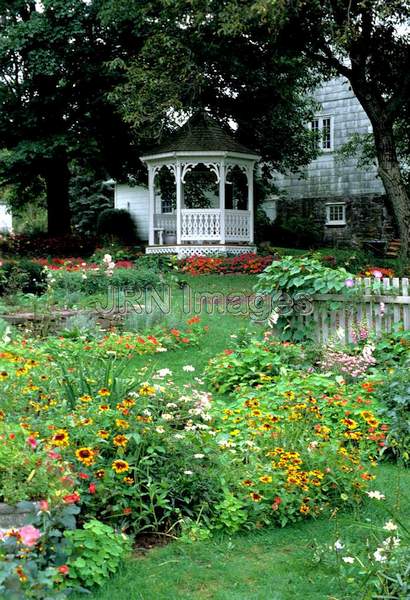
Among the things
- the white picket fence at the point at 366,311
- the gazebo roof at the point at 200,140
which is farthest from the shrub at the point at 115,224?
the white picket fence at the point at 366,311

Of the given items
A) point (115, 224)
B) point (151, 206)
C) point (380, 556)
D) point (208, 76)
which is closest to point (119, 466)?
point (380, 556)

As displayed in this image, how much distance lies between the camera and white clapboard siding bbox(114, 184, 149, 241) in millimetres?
35000

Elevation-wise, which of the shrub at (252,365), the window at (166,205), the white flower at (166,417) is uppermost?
the window at (166,205)

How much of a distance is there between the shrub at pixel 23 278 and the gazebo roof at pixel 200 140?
9.27 metres

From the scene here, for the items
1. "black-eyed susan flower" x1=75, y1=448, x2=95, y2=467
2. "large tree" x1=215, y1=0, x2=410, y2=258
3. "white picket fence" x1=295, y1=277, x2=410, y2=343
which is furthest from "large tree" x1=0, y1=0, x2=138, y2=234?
"black-eyed susan flower" x1=75, y1=448, x2=95, y2=467

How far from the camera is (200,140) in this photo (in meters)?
21.7

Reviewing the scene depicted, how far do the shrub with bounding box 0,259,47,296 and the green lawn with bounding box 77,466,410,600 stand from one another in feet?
27.7

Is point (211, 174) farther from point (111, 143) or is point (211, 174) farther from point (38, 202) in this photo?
point (38, 202)

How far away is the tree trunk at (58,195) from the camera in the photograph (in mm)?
→ 25391

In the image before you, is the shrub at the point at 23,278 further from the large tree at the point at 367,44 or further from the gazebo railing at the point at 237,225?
the gazebo railing at the point at 237,225

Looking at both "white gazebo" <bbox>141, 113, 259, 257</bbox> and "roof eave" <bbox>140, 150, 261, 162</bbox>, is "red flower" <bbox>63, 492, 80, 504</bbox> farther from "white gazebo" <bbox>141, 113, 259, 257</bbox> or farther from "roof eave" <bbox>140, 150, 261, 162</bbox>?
"roof eave" <bbox>140, 150, 261, 162</bbox>

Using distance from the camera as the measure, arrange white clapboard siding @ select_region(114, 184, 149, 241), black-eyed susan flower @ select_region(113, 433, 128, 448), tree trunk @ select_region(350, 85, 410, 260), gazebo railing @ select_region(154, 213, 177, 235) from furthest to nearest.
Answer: white clapboard siding @ select_region(114, 184, 149, 241)
gazebo railing @ select_region(154, 213, 177, 235)
tree trunk @ select_region(350, 85, 410, 260)
black-eyed susan flower @ select_region(113, 433, 128, 448)

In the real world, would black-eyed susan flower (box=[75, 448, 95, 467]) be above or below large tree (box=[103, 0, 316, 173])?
below

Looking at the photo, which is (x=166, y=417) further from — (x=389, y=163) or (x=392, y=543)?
(x=389, y=163)
